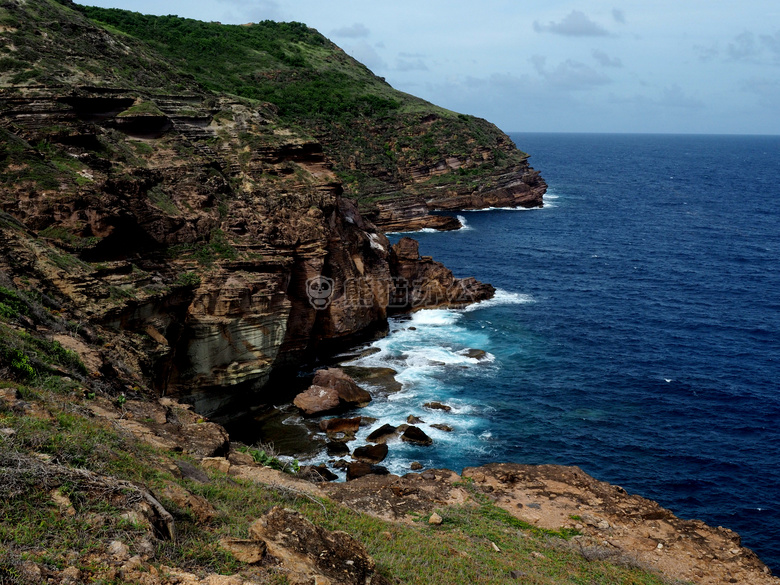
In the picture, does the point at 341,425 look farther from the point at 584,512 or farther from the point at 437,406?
the point at 584,512

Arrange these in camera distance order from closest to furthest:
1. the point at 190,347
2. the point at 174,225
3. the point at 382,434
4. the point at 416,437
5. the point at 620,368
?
1. the point at 190,347
2. the point at 174,225
3. the point at 416,437
4. the point at 382,434
5. the point at 620,368

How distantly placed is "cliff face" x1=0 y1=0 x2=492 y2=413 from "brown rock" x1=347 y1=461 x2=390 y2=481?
1092 centimetres

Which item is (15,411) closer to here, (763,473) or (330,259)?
(330,259)

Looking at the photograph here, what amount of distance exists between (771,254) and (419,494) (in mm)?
84205

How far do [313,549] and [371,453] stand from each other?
25.1 meters

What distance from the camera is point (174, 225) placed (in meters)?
40.7

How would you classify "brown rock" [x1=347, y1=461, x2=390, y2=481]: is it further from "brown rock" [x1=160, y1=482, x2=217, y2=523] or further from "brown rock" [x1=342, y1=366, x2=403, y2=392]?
"brown rock" [x1=160, y1=482, x2=217, y2=523]

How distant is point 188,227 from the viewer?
41.6 meters

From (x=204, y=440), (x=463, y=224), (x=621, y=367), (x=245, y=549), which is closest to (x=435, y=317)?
(x=621, y=367)

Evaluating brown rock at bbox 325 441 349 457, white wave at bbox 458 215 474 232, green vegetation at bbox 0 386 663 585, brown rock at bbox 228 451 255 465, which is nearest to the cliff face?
brown rock at bbox 228 451 255 465

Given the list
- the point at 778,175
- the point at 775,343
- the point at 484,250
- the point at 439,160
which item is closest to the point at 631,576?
the point at 775,343

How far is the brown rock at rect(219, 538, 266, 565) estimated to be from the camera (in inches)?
504

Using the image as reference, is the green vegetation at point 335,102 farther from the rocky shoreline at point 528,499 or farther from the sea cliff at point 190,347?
the rocky shoreline at point 528,499

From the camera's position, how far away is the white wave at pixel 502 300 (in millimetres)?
70938
